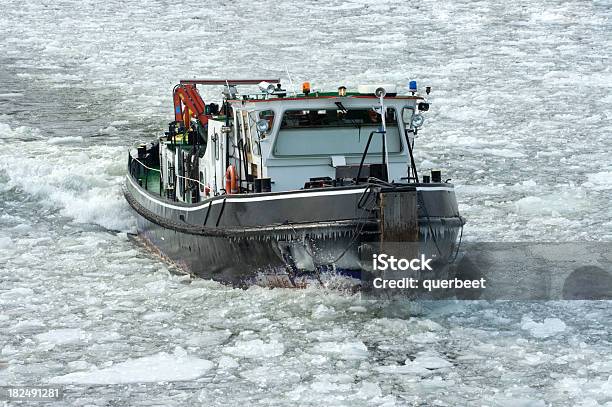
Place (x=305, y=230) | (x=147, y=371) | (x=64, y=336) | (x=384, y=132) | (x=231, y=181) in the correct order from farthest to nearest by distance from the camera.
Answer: (x=231, y=181), (x=384, y=132), (x=305, y=230), (x=64, y=336), (x=147, y=371)

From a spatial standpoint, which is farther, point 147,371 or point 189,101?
point 189,101

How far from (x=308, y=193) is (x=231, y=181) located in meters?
1.54

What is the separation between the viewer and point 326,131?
12.9m

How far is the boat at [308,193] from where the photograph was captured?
11703 mm

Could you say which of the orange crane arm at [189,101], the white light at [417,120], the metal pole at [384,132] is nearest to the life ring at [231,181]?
the metal pole at [384,132]

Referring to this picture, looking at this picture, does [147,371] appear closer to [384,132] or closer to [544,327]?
[384,132]

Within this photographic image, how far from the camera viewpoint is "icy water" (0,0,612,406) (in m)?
9.99

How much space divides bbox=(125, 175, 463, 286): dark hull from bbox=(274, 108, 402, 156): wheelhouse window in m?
0.98

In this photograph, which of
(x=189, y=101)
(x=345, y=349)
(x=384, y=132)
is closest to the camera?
(x=345, y=349)

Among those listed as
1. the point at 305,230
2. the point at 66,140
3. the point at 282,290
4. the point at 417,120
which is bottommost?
the point at 282,290

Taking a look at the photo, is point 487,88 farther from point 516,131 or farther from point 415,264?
point 415,264

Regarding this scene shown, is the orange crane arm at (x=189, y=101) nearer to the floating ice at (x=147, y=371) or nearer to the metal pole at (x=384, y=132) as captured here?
the metal pole at (x=384, y=132)

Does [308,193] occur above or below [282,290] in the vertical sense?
above

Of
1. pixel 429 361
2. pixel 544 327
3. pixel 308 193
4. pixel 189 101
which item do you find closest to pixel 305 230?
pixel 308 193
